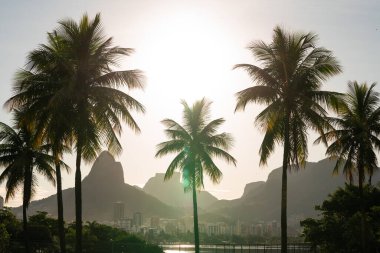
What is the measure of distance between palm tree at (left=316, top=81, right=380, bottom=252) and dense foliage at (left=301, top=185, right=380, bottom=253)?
4.33m

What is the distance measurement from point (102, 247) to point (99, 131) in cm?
2640

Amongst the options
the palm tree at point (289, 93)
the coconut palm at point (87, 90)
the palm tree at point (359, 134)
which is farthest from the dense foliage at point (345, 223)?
the coconut palm at point (87, 90)

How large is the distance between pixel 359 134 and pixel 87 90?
651 inches

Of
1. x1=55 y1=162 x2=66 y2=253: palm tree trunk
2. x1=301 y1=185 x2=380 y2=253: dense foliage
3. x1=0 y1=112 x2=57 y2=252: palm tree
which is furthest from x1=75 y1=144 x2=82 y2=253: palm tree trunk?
x1=301 y1=185 x2=380 y2=253: dense foliage

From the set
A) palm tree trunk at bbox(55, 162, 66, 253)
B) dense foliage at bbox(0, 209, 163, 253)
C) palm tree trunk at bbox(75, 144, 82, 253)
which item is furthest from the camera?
dense foliage at bbox(0, 209, 163, 253)

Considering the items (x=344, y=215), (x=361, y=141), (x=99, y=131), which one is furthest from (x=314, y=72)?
(x=344, y=215)

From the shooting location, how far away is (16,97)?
23.0 metres

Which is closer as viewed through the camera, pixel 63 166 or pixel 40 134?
pixel 40 134

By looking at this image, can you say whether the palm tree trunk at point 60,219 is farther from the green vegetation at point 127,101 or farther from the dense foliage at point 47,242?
the dense foliage at point 47,242

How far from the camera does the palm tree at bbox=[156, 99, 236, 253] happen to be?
3669 cm

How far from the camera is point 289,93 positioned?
23.9 m

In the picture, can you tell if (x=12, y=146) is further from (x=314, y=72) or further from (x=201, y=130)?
(x=314, y=72)

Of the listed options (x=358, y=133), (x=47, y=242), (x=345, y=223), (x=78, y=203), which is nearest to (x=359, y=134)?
(x=358, y=133)

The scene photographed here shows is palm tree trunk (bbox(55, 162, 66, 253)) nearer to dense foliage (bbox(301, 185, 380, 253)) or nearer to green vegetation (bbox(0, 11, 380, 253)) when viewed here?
green vegetation (bbox(0, 11, 380, 253))
